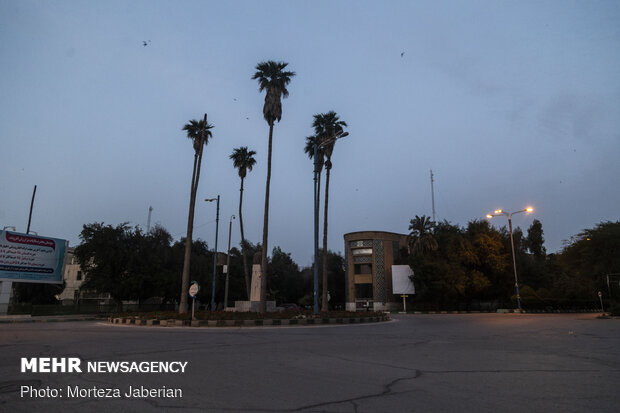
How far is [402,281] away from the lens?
57906mm

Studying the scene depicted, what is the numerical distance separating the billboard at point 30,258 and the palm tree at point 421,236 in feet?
144

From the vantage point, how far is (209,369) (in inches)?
275

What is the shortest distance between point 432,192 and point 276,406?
79.5 m

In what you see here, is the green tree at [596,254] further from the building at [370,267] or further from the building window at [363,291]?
the building window at [363,291]

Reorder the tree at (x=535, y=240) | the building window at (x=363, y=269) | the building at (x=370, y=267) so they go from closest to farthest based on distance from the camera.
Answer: the building at (x=370, y=267)
the building window at (x=363, y=269)
the tree at (x=535, y=240)

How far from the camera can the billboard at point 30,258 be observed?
34.7m

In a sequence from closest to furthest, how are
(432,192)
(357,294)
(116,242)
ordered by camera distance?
(116,242) < (357,294) < (432,192)

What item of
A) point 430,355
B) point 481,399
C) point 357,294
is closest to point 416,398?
point 481,399

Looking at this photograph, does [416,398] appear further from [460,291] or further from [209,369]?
[460,291]

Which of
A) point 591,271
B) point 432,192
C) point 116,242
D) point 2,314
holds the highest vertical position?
point 432,192

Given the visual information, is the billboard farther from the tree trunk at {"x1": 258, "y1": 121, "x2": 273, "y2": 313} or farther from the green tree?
the green tree

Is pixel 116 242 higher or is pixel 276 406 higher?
pixel 116 242

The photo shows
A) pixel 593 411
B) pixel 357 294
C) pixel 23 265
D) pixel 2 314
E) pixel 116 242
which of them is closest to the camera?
pixel 593 411

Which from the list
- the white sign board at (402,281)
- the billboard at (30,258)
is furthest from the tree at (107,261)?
the white sign board at (402,281)
